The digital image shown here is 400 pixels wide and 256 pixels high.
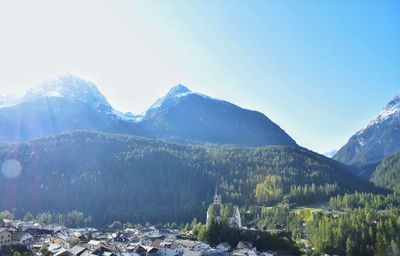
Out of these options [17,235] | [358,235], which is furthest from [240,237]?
[17,235]

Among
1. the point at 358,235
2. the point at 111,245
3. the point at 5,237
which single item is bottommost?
the point at 111,245

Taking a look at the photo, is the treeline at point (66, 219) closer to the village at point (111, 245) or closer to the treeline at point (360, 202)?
the village at point (111, 245)

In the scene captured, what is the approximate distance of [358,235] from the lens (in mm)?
123188

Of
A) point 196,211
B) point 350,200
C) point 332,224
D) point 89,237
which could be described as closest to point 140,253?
point 89,237

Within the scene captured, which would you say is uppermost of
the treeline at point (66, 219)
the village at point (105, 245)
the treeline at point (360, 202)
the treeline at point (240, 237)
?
the treeline at point (360, 202)

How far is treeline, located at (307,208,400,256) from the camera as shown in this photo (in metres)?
118

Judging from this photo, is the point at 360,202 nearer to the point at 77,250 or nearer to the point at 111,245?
the point at 111,245

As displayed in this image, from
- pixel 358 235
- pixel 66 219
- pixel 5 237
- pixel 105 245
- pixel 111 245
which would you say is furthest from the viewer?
pixel 66 219

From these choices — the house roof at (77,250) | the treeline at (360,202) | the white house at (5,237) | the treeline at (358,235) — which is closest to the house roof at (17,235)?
the white house at (5,237)

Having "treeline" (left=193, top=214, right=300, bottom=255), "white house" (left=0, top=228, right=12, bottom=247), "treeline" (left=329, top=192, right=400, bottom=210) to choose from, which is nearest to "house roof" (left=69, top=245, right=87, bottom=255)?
"white house" (left=0, top=228, right=12, bottom=247)

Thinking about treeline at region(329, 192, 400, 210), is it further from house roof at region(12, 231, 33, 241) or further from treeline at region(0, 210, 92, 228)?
house roof at region(12, 231, 33, 241)

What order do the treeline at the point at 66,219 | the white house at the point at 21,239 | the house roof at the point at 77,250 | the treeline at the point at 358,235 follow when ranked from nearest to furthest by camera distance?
the house roof at the point at 77,250, the white house at the point at 21,239, the treeline at the point at 358,235, the treeline at the point at 66,219

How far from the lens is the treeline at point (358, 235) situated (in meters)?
118

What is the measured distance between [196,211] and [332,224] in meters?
71.8
